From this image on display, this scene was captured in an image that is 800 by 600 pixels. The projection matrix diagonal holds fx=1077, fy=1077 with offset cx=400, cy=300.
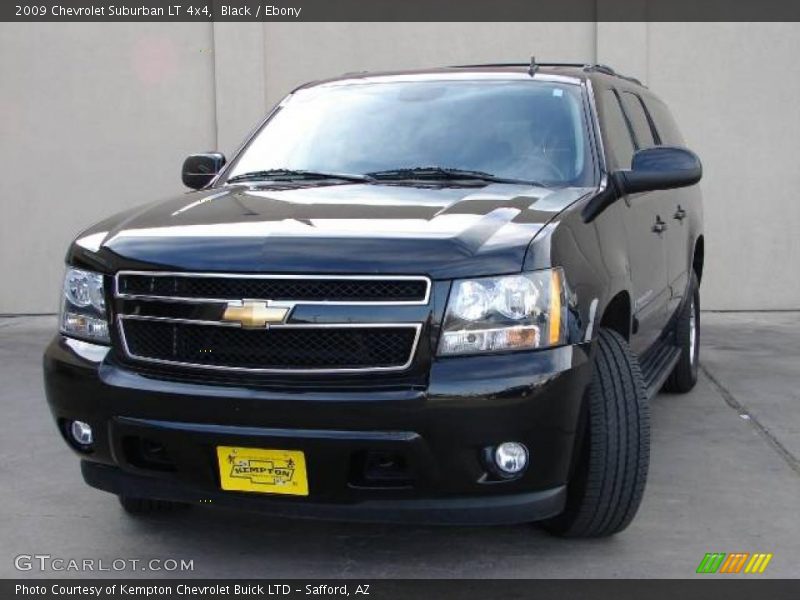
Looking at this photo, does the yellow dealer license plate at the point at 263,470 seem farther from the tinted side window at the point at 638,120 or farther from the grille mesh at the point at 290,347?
the tinted side window at the point at 638,120

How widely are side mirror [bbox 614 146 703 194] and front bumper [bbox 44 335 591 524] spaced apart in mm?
1094

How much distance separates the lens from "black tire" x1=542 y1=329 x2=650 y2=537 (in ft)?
11.9

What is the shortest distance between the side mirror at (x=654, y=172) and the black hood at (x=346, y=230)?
11.7 inches

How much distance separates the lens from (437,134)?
4.53 metres

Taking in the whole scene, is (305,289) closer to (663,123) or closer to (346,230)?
(346,230)

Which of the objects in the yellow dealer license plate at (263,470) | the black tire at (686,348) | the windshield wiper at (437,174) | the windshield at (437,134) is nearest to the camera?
the yellow dealer license plate at (263,470)

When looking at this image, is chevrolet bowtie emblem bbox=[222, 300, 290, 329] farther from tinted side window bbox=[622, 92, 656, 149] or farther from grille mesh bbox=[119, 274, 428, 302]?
tinted side window bbox=[622, 92, 656, 149]

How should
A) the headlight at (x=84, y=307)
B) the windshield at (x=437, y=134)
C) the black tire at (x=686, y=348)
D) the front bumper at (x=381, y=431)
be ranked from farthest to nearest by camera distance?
1. the black tire at (x=686, y=348)
2. the windshield at (x=437, y=134)
3. the headlight at (x=84, y=307)
4. the front bumper at (x=381, y=431)

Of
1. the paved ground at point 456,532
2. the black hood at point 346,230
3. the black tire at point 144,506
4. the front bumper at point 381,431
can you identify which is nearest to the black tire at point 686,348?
the paved ground at point 456,532

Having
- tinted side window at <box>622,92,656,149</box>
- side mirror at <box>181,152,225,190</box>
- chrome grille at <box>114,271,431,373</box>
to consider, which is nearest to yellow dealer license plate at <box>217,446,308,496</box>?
chrome grille at <box>114,271,431,373</box>

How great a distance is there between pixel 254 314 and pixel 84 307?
75 cm

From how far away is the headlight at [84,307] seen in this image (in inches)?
142
